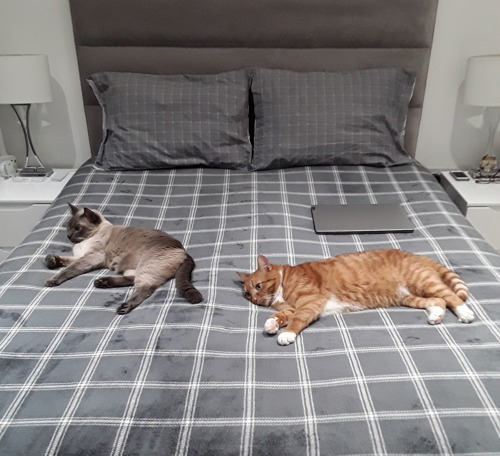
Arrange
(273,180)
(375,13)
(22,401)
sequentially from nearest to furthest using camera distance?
(22,401) → (273,180) → (375,13)

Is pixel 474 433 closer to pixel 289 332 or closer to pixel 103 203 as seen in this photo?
pixel 289 332

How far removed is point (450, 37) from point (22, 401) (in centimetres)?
259

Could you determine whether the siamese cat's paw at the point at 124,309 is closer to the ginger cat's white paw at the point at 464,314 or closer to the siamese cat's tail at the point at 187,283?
the siamese cat's tail at the point at 187,283

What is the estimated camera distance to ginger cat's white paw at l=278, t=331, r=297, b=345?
122 centimetres

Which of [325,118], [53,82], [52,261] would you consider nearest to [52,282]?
[52,261]

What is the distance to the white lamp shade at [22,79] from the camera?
90.9 inches

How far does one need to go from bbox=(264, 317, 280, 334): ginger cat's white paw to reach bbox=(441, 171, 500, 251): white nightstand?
1.45 metres

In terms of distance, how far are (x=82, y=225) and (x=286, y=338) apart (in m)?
0.95

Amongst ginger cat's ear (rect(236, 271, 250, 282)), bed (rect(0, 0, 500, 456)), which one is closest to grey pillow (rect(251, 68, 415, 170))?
bed (rect(0, 0, 500, 456))

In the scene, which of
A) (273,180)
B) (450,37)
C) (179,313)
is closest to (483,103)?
(450,37)

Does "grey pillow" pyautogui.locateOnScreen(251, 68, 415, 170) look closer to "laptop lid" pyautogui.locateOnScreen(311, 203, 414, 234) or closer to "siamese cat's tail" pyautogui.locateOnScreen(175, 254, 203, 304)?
"laptop lid" pyautogui.locateOnScreen(311, 203, 414, 234)

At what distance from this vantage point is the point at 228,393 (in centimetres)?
106

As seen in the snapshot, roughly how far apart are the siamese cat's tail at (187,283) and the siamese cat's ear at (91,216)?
43cm

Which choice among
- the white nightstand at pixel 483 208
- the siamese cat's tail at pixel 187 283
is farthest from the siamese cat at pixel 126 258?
the white nightstand at pixel 483 208
